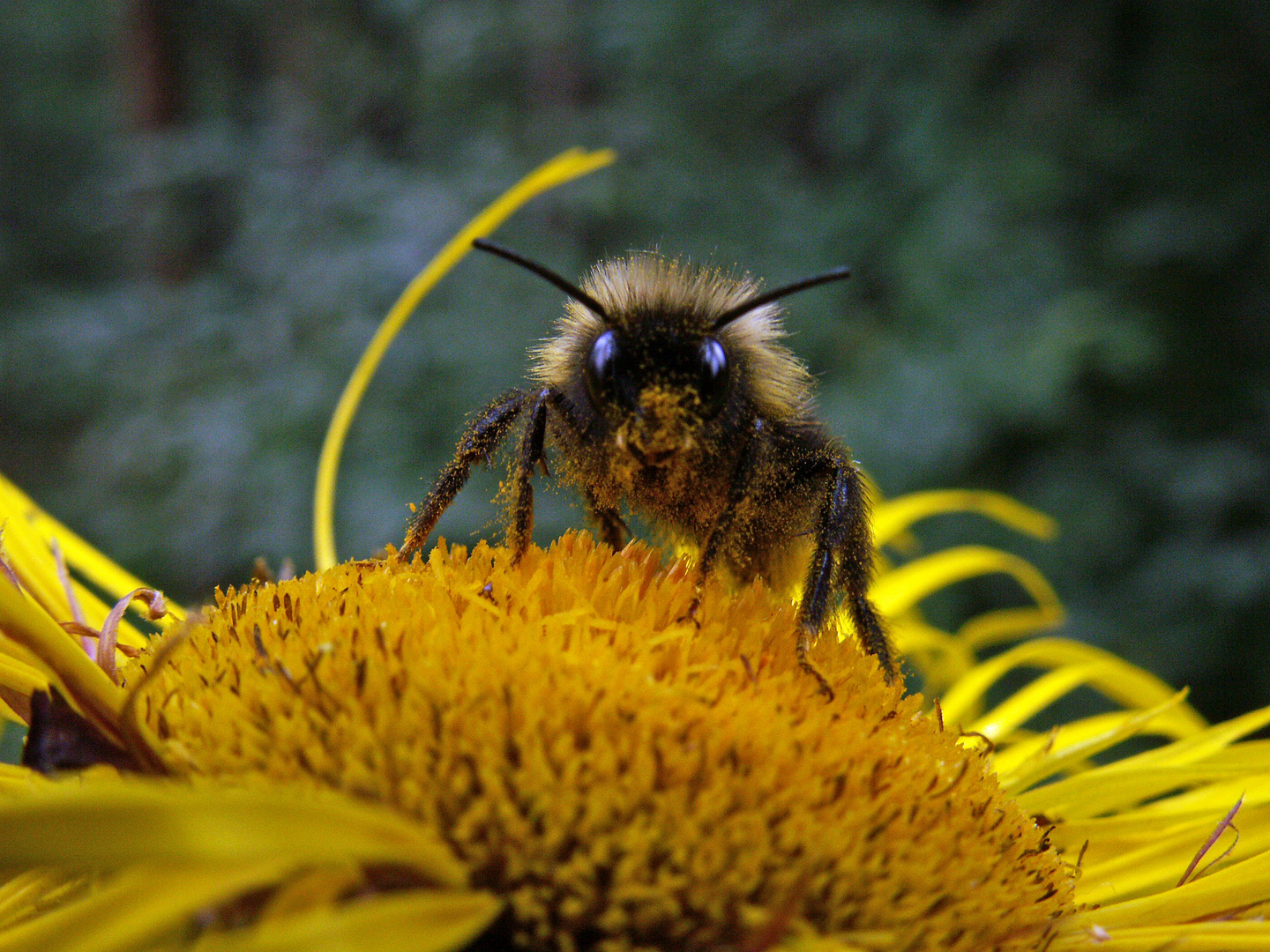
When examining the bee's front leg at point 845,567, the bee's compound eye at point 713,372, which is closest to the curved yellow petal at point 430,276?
the bee's compound eye at point 713,372

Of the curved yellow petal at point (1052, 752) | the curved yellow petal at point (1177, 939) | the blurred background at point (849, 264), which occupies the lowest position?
the curved yellow petal at point (1177, 939)

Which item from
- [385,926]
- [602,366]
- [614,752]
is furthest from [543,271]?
[385,926]

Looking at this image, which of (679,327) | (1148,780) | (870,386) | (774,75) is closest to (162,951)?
(679,327)

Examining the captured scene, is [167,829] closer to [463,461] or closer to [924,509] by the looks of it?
[463,461]

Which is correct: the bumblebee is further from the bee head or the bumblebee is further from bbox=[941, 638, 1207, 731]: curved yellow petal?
bbox=[941, 638, 1207, 731]: curved yellow petal

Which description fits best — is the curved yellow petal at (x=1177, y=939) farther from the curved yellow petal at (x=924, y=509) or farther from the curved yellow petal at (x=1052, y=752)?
the curved yellow petal at (x=924, y=509)

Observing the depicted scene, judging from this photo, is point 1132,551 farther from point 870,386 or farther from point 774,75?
point 774,75

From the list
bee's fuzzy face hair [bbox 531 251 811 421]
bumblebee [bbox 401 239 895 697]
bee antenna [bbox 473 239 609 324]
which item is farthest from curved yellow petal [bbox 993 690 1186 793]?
bee antenna [bbox 473 239 609 324]
